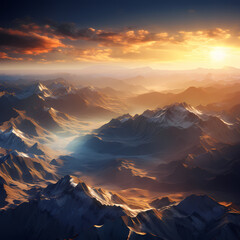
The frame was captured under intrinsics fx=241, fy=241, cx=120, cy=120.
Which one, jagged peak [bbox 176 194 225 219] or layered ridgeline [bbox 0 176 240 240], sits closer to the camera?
layered ridgeline [bbox 0 176 240 240]

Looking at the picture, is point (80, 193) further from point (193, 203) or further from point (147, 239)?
point (193, 203)

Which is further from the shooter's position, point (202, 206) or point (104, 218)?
point (202, 206)

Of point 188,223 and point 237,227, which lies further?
point 188,223

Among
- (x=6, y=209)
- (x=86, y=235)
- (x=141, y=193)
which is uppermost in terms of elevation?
(x=86, y=235)

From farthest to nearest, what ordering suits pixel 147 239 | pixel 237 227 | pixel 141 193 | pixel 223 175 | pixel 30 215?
pixel 223 175, pixel 141 193, pixel 30 215, pixel 237 227, pixel 147 239

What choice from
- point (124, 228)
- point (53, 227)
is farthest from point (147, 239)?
point (53, 227)

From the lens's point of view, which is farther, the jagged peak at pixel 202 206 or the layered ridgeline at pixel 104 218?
the jagged peak at pixel 202 206

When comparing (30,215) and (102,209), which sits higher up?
(102,209)

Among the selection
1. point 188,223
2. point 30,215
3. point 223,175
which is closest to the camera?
point 188,223
